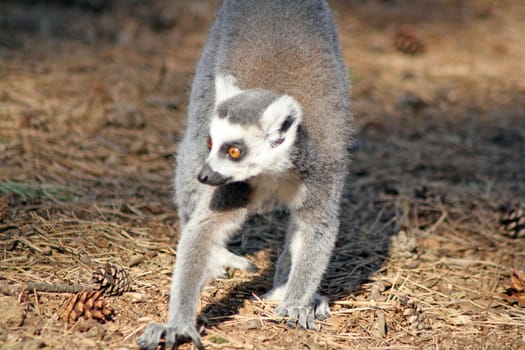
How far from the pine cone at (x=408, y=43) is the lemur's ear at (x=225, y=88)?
6.08 meters

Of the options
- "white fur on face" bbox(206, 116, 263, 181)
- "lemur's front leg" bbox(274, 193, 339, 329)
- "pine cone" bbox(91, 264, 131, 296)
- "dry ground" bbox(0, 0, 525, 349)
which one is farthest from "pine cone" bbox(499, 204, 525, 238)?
"pine cone" bbox(91, 264, 131, 296)

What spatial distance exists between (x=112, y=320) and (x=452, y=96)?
19.9 ft

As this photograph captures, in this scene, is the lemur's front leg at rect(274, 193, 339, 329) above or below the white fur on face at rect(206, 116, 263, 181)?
below

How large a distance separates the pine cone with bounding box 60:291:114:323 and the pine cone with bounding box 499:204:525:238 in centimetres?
351

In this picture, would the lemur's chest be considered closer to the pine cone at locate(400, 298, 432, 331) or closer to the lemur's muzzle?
the lemur's muzzle

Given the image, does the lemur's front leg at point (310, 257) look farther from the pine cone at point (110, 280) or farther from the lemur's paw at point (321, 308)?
the pine cone at point (110, 280)

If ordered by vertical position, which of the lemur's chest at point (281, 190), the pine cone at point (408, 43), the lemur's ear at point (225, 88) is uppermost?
the lemur's ear at point (225, 88)

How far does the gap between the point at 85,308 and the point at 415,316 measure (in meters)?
2.04

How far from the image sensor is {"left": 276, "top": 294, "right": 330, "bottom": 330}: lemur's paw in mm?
4094

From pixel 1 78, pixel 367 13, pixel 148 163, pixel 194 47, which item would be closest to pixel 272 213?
pixel 148 163

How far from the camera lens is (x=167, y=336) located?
3.59m

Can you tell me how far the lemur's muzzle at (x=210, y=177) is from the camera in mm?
3713

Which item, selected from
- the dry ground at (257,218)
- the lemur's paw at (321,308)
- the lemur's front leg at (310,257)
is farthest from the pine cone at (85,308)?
the lemur's paw at (321,308)

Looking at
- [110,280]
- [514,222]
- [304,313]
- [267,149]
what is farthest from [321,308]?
[514,222]
